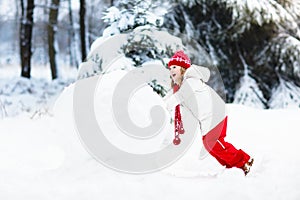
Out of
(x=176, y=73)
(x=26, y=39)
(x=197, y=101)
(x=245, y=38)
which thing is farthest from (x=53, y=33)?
(x=197, y=101)

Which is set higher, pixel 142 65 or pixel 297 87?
pixel 142 65

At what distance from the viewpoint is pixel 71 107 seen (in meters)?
5.00

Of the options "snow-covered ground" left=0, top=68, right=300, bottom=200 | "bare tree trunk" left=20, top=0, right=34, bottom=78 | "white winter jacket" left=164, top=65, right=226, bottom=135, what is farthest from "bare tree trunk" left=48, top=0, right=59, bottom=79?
"white winter jacket" left=164, top=65, right=226, bottom=135

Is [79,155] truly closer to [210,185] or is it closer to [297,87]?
[210,185]

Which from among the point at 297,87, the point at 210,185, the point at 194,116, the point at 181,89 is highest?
the point at 181,89

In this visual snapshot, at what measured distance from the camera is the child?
138 inches

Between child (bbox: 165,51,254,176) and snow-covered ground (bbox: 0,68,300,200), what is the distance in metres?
0.14

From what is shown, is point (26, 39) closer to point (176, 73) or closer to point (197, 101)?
point (176, 73)

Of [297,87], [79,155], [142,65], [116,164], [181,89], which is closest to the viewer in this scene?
[181,89]

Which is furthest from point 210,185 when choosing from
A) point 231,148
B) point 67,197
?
point 67,197

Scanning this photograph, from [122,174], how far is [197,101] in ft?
3.35

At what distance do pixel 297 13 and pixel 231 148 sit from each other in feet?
21.2

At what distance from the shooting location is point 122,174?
3.67m

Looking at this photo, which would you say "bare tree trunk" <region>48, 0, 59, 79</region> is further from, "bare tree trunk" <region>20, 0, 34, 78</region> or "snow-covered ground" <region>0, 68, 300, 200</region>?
"snow-covered ground" <region>0, 68, 300, 200</region>
